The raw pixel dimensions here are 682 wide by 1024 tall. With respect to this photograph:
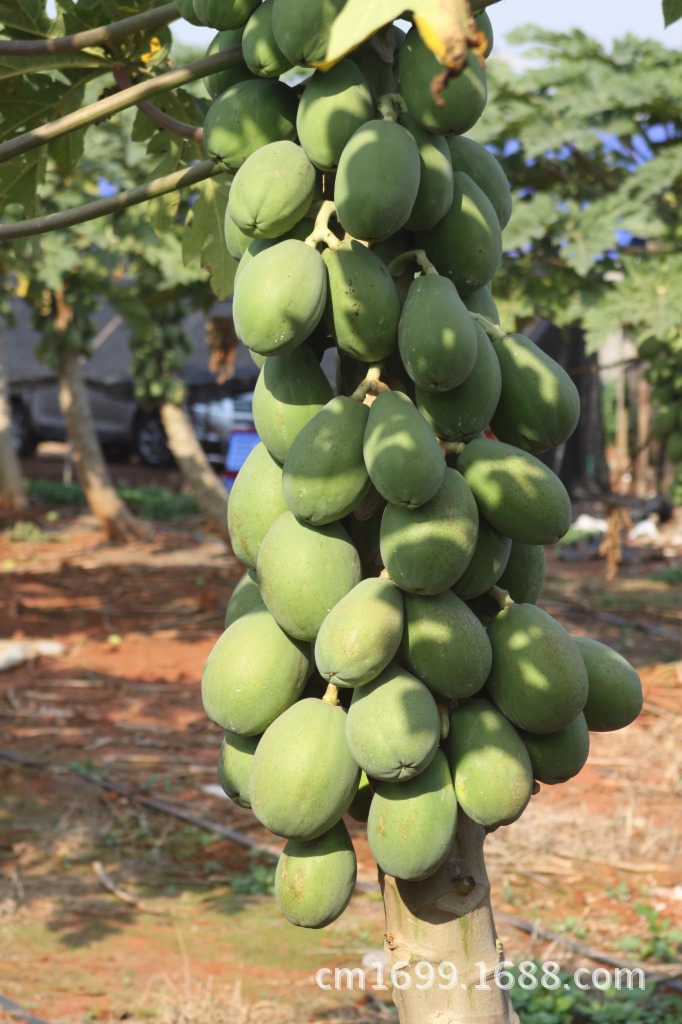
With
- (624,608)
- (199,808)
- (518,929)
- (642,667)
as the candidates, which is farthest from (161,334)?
(518,929)

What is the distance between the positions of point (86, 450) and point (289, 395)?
28.7 ft

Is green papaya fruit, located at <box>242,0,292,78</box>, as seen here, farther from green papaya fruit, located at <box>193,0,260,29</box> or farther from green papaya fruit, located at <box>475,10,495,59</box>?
green papaya fruit, located at <box>475,10,495,59</box>

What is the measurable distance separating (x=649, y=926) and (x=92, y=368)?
49.7 ft

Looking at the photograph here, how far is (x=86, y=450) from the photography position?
9.68m

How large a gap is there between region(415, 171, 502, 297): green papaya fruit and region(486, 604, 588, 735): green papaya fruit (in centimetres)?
38

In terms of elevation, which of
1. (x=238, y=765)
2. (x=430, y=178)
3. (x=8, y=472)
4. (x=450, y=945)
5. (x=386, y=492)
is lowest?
(x=8, y=472)

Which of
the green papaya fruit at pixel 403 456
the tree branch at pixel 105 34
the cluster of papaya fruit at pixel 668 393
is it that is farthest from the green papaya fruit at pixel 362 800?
the cluster of papaya fruit at pixel 668 393

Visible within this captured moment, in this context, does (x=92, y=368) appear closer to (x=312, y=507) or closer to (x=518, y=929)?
(x=518, y=929)

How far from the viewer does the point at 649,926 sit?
3.17 meters

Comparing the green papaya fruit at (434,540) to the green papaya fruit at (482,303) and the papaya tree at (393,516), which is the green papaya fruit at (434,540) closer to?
the papaya tree at (393,516)

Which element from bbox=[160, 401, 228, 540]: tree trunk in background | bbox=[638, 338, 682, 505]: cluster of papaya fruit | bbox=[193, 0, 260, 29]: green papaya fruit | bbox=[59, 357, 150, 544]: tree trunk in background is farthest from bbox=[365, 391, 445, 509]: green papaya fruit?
bbox=[59, 357, 150, 544]: tree trunk in background

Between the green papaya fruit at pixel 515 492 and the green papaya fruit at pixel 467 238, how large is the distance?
0.64 feet

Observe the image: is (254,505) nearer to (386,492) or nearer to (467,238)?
(386,492)

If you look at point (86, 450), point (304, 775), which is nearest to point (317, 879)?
point (304, 775)
